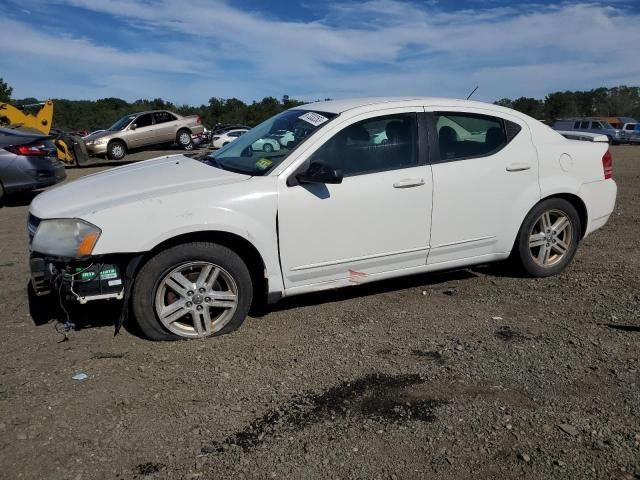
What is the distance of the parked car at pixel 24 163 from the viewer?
967 centimetres

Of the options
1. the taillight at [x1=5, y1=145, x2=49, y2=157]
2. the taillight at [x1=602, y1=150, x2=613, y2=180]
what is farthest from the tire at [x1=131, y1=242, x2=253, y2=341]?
the taillight at [x1=5, y1=145, x2=49, y2=157]

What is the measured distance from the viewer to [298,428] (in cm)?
293

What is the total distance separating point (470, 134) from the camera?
15.6ft

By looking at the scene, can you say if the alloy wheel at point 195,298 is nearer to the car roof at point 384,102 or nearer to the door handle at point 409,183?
the door handle at point 409,183

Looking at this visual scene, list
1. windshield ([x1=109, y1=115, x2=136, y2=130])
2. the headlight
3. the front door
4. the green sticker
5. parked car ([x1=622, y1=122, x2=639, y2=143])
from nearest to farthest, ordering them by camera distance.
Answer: the headlight < the front door < the green sticker < windshield ([x1=109, y1=115, x2=136, y2=130]) < parked car ([x1=622, y1=122, x2=639, y2=143])

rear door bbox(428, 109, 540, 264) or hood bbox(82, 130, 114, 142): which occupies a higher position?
hood bbox(82, 130, 114, 142)

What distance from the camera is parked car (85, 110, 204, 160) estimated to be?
70.5 ft

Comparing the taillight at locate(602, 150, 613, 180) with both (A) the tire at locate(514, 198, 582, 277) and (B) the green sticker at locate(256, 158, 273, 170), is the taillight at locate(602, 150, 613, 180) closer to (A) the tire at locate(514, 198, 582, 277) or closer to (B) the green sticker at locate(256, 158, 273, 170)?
(A) the tire at locate(514, 198, 582, 277)

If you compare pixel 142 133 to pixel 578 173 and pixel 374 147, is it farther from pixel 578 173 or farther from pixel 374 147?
pixel 578 173

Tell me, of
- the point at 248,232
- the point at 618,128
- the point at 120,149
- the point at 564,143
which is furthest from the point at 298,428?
the point at 618,128

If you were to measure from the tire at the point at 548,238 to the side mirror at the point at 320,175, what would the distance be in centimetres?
197

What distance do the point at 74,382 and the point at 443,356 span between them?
2.30 meters

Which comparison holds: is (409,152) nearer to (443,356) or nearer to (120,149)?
(443,356)

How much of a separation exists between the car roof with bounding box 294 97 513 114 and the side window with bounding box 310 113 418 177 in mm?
184
